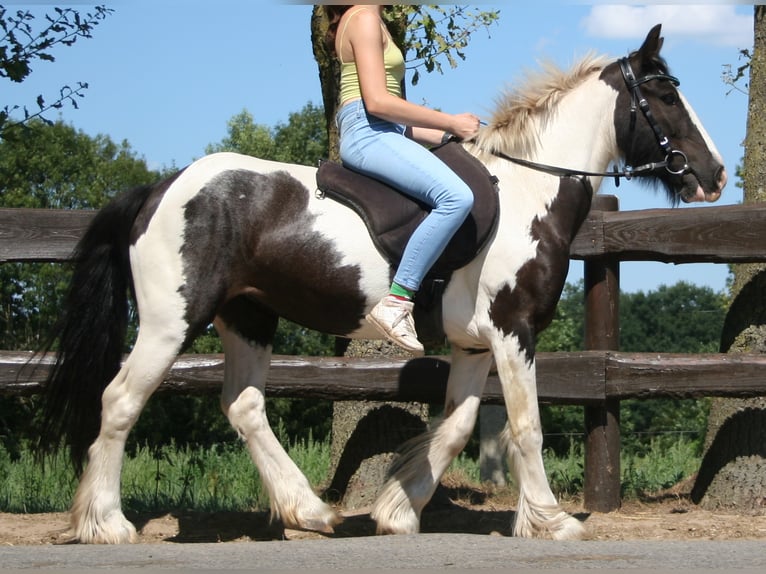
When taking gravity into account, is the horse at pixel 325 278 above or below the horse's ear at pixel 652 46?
below

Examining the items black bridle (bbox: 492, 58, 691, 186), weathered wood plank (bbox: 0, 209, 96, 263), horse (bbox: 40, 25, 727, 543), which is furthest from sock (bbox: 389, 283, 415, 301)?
weathered wood plank (bbox: 0, 209, 96, 263)

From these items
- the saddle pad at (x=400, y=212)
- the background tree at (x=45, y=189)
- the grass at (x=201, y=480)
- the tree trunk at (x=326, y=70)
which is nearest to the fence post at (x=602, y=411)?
the grass at (x=201, y=480)

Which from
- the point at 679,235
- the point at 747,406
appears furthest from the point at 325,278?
the point at 747,406

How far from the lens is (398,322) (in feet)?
16.0

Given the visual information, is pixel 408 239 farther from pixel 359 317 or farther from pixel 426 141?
pixel 426 141

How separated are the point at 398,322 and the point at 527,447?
98 cm

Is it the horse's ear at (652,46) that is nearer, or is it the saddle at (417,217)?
the saddle at (417,217)

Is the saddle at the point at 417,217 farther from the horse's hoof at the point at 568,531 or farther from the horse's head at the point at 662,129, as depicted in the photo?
the horse's hoof at the point at 568,531

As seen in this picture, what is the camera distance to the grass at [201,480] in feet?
21.7

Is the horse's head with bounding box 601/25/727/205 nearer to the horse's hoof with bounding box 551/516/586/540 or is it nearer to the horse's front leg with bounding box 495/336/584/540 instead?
the horse's front leg with bounding box 495/336/584/540

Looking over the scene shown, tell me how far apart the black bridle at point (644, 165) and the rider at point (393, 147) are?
436 millimetres

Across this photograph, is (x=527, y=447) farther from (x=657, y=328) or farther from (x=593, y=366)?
(x=657, y=328)

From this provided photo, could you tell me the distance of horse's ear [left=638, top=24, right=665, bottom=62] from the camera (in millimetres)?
5340

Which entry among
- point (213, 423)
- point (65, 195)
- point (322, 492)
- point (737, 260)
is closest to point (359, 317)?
point (322, 492)
